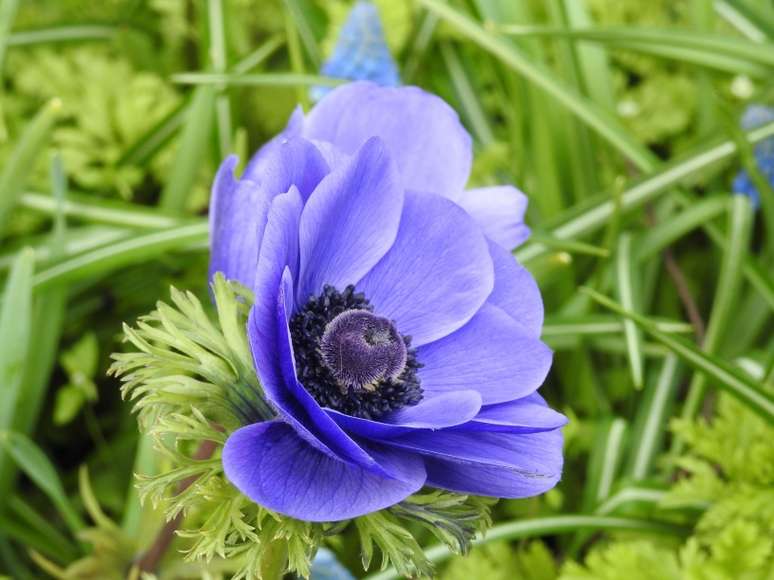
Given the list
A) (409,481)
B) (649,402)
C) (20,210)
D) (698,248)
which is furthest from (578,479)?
(20,210)

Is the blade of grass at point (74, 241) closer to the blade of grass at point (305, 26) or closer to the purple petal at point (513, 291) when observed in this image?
the blade of grass at point (305, 26)

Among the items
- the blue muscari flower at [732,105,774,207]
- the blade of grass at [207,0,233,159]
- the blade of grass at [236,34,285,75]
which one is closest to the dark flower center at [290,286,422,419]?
the blade of grass at [207,0,233,159]

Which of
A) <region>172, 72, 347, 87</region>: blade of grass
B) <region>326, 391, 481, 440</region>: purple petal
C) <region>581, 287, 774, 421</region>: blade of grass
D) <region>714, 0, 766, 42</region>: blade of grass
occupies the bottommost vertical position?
<region>581, 287, 774, 421</region>: blade of grass

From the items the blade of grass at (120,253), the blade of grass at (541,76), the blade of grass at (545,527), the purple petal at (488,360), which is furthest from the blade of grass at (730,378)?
the blade of grass at (120,253)

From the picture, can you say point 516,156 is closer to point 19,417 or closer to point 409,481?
point 19,417

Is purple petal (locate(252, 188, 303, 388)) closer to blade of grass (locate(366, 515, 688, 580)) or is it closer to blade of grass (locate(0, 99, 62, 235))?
blade of grass (locate(366, 515, 688, 580))

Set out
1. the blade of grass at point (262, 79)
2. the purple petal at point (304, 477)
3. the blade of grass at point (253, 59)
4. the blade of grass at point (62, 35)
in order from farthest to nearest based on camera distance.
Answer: the blade of grass at point (62, 35) < the blade of grass at point (253, 59) < the blade of grass at point (262, 79) < the purple petal at point (304, 477)

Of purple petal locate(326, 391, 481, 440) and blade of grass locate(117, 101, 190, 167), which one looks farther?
blade of grass locate(117, 101, 190, 167)

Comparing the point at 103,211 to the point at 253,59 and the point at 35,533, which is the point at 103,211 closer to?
the point at 253,59
